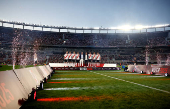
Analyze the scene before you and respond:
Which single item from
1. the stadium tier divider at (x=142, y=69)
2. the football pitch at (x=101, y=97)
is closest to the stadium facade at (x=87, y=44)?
the stadium tier divider at (x=142, y=69)

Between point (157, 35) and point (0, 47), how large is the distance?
67777 millimetres

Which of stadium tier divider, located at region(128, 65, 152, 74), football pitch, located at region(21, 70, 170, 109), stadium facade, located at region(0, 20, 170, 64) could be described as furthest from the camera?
stadium facade, located at region(0, 20, 170, 64)

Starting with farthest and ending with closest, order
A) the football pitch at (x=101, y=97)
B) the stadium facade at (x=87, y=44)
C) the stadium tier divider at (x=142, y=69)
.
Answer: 1. the stadium facade at (x=87, y=44)
2. the stadium tier divider at (x=142, y=69)
3. the football pitch at (x=101, y=97)

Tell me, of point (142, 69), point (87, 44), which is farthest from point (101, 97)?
point (87, 44)

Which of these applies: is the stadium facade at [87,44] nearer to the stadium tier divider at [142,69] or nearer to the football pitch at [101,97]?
the stadium tier divider at [142,69]

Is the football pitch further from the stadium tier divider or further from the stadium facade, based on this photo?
the stadium facade

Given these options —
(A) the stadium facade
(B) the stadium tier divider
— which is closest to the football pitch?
(B) the stadium tier divider

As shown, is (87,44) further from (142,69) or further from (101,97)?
(101,97)

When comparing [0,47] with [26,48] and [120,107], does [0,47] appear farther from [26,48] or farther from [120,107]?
[120,107]

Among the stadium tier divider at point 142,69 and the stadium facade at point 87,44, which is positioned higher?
the stadium facade at point 87,44

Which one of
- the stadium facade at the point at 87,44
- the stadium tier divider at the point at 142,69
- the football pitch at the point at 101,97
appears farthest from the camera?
the stadium facade at the point at 87,44

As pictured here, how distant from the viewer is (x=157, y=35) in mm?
70750

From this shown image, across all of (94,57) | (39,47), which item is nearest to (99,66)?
(94,57)

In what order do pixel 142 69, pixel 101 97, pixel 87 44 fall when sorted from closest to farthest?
pixel 101 97 < pixel 142 69 < pixel 87 44
